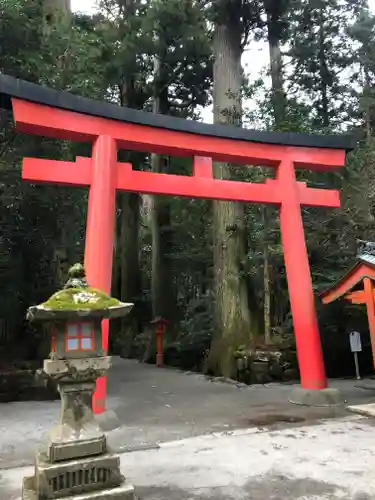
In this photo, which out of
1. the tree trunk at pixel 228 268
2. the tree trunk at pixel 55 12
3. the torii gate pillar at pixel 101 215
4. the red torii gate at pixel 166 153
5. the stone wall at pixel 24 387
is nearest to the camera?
the red torii gate at pixel 166 153

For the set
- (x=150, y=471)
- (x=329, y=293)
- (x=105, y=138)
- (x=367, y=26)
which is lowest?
(x=150, y=471)

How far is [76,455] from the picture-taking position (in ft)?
11.2

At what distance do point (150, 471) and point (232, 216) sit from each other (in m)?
7.28

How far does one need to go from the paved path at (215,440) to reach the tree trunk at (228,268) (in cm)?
175

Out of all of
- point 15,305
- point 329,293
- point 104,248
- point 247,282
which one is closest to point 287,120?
point 247,282

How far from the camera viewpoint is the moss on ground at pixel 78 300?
11.6ft

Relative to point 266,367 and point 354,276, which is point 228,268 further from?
point 354,276

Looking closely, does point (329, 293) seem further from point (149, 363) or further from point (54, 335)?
point (149, 363)

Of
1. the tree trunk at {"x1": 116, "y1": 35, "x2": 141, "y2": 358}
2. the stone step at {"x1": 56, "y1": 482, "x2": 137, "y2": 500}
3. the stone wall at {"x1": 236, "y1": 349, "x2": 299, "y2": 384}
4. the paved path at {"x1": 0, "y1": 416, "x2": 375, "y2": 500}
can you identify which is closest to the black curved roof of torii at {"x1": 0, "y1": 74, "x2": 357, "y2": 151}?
the paved path at {"x1": 0, "y1": 416, "x2": 375, "y2": 500}

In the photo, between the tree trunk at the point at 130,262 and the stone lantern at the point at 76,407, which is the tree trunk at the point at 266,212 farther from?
the tree trunk at the point at 130,262

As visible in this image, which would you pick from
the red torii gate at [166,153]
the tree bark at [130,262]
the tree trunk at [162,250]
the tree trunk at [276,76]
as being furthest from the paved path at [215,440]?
the tree bark at [130,262]

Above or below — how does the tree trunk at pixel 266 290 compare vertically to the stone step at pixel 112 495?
above

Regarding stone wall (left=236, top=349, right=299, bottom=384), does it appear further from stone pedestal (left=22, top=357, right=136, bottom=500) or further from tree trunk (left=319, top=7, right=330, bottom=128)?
tree trunk (left=319, top=7, right=330, bottom=128)

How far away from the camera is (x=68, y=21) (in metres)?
9.80
